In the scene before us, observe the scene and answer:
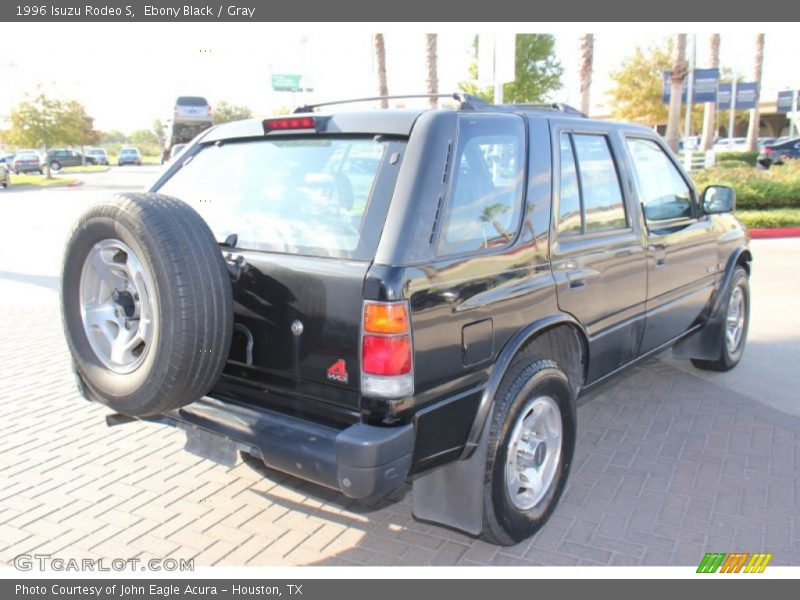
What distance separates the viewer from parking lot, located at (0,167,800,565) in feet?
10.5

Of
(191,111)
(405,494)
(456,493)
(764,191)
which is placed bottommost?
(405,494)

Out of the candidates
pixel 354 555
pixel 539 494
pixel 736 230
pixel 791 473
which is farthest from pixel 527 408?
pixel 736 230

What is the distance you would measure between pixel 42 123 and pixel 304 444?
1832 inches

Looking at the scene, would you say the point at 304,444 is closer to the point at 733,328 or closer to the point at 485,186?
the point at 485,186

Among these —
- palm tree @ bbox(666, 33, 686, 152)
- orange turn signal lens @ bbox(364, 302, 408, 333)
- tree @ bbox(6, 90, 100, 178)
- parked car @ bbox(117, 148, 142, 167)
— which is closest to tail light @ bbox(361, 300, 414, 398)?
orange turn signal lens @ bbox(364, 302, 408, 333)

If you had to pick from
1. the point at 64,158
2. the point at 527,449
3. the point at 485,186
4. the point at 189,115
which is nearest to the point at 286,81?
the point at 189,115

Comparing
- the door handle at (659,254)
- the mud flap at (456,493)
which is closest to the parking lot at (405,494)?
the mud flap at (456,493)

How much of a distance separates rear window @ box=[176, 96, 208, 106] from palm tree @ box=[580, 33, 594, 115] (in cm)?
1845

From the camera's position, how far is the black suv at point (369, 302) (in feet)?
8.57

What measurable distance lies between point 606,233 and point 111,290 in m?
2.58

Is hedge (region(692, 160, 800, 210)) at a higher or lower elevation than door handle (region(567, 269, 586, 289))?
lower

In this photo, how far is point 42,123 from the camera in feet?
138

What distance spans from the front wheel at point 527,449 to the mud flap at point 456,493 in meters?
0.04

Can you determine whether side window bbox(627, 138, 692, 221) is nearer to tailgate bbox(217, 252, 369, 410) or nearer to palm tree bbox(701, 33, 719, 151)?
tailgate bbox(217, 252, 369, 410)
